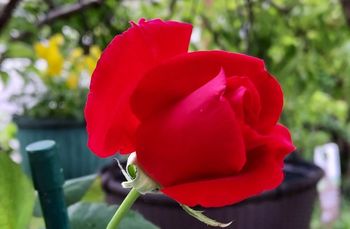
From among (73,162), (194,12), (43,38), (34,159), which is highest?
(34,159)

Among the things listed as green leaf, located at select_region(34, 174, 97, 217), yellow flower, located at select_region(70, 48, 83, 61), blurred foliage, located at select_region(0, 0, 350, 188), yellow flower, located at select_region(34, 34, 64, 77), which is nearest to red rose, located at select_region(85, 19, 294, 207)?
green leaf, located at select_region(34, 174, 97, 217)

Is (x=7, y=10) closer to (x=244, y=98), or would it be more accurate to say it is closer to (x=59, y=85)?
(x=244, y=98)

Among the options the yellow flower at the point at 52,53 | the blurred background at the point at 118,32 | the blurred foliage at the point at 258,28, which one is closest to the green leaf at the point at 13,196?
the blurred background at the point at 118,32

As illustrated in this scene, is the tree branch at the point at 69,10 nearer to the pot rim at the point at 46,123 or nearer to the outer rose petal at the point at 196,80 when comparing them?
the pot rim at the point at 46,123

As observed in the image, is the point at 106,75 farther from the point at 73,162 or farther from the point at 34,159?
the point at 73,162

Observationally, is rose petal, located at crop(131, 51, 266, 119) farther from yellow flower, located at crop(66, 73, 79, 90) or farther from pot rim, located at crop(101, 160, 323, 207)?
yellow flower, located at crop(66, 73, 79, 90)

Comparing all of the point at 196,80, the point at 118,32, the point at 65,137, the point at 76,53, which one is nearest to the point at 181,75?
the point at 196,80

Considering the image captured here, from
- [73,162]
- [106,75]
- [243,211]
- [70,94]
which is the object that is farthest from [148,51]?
[70,94]

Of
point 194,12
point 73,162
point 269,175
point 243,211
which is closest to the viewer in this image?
point 269,175
